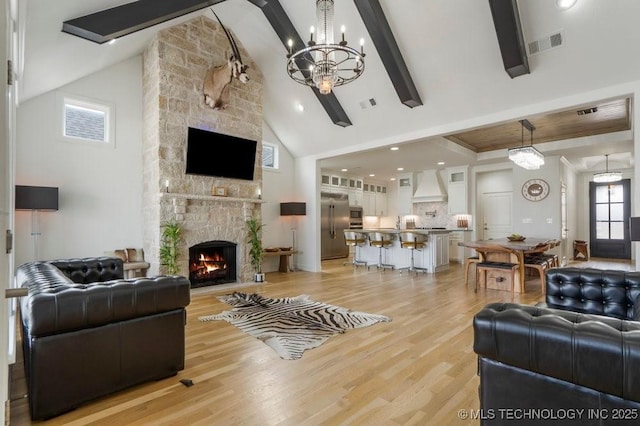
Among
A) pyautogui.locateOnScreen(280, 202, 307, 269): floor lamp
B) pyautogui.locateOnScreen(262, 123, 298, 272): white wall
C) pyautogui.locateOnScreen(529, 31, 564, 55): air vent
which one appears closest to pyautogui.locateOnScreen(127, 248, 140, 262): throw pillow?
pyautogui.locateOnScreen(262, 123, 298, 272): white wall

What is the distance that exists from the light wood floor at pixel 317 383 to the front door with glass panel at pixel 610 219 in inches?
388

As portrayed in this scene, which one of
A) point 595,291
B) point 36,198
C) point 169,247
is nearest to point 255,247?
point 169,247

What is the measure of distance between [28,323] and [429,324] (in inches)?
145

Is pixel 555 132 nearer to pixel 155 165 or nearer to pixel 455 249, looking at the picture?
pixel 455 249

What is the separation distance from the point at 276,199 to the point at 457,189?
5856 millimetres

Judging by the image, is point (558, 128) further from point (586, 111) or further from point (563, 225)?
point (563, 225)

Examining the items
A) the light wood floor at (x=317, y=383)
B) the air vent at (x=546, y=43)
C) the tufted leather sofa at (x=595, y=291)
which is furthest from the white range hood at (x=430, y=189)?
the tufted leather sofa at (x=595, y=291)

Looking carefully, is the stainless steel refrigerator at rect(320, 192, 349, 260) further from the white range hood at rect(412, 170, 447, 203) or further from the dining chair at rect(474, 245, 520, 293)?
the dining chair at rect(474, 245, 520, 293)

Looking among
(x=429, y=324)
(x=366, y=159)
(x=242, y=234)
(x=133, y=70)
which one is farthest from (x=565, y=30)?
(x=133, y=70)

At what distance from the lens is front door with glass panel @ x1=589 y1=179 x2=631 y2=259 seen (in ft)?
33.7

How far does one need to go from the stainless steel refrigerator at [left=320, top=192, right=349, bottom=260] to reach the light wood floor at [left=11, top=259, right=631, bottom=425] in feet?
19.6

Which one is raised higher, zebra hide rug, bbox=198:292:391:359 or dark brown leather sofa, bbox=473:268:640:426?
dark brown leather sofa, bbox=473:268:640:426

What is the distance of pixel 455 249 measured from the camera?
10219mm

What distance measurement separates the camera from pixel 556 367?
145cm
